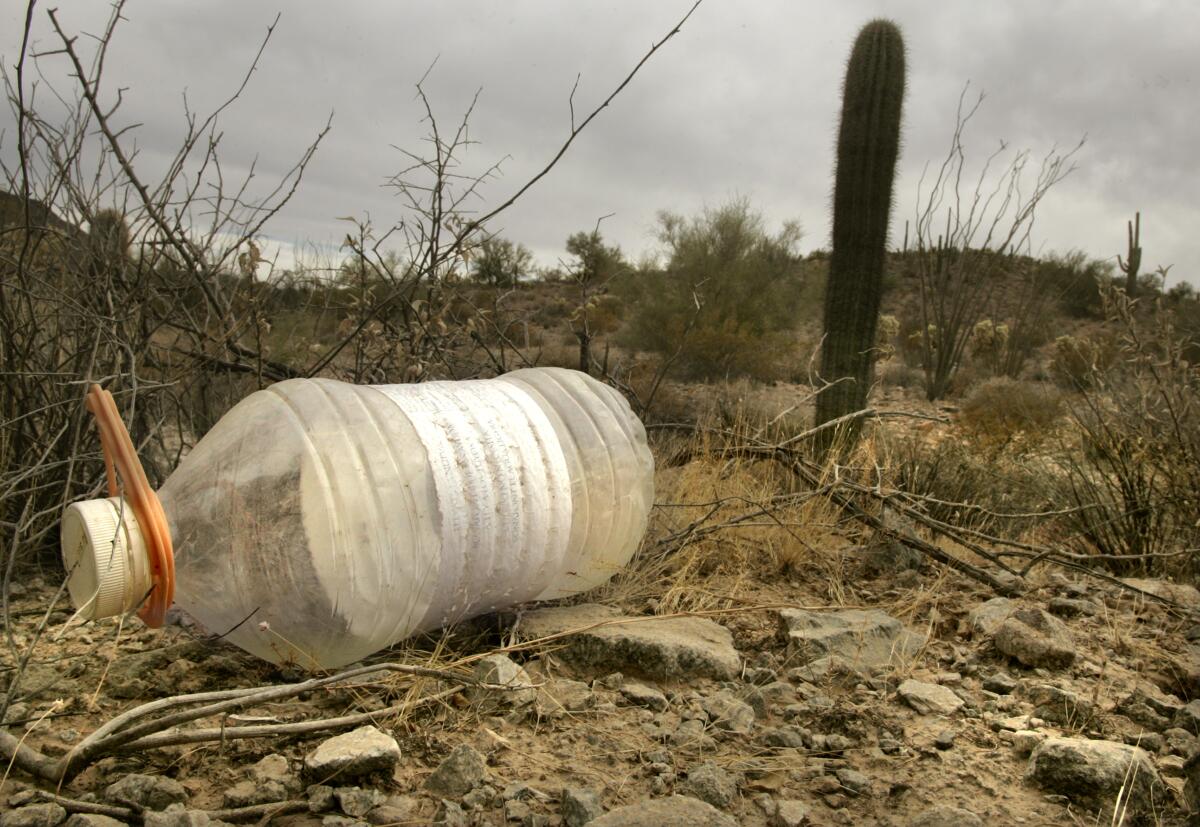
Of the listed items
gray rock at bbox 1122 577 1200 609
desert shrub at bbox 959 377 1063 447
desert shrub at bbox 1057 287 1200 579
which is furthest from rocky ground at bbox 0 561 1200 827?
desert shrub at bbox 959 377 1063 447

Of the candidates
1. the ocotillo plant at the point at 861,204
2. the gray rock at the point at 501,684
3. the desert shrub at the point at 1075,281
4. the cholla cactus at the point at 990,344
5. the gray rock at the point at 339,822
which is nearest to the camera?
the gray rock at the point at 339,822

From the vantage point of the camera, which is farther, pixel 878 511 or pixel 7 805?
pixel 878 511

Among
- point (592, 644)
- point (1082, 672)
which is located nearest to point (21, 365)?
point (592, 644)

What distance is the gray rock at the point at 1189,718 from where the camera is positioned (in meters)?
2.57

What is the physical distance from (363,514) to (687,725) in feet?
3.19

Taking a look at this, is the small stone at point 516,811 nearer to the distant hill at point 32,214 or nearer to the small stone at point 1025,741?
the small stone at point 1025,741

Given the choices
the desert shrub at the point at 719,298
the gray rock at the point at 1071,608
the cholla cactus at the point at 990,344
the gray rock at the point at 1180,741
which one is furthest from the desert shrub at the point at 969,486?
the cholla cactus at the point at 990,344

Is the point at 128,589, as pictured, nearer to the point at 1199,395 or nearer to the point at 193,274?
the point at 193,274

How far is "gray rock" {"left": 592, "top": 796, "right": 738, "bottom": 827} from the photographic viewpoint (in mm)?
1888

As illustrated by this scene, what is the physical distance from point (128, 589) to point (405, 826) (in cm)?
81

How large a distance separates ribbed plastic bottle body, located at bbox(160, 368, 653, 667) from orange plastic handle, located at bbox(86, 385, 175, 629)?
217mm

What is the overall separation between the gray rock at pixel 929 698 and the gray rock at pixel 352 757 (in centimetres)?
138

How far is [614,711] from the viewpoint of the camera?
257 centimetres

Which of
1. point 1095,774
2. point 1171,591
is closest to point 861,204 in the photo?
point 1171,591
